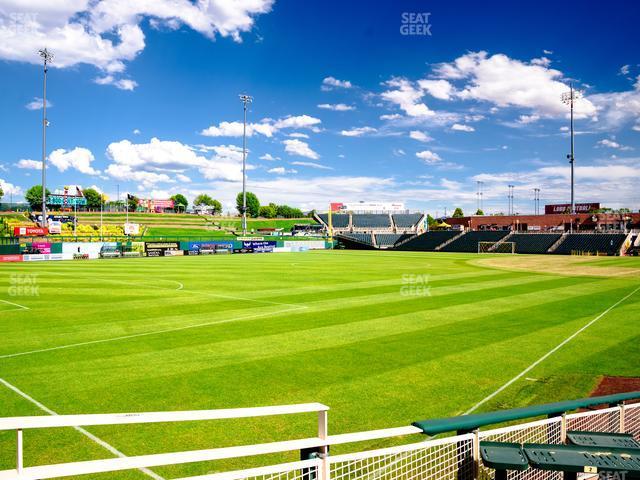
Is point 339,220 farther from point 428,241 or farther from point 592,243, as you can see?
point 592,243

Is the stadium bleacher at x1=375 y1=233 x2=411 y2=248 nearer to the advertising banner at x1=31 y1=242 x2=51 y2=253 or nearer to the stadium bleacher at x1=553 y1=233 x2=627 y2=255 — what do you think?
the stadium bleacher at x1=553 y1=233 x2=627 y2=255

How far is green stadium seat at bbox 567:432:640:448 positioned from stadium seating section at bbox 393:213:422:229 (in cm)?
12873

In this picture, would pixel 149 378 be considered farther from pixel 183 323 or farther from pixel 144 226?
pixel 144 226

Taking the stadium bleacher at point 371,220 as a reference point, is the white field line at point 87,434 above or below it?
below

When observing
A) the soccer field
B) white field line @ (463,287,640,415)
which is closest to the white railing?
the soccer field

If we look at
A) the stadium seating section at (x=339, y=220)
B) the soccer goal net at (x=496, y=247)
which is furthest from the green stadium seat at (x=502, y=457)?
the stadium seating section at (x=339, y=220)

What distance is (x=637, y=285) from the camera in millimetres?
31844

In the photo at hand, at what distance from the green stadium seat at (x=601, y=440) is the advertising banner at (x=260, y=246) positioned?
74.4 m

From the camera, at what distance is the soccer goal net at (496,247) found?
80438 mm

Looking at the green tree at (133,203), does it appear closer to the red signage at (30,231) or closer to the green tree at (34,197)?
the green tree at (34,197)

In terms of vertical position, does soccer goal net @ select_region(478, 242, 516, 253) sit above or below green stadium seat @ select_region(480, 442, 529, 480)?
below

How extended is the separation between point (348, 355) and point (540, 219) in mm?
101102

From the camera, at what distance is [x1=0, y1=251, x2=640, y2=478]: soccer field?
8.73 meters

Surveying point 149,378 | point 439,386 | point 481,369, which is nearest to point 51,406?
point 149,378
